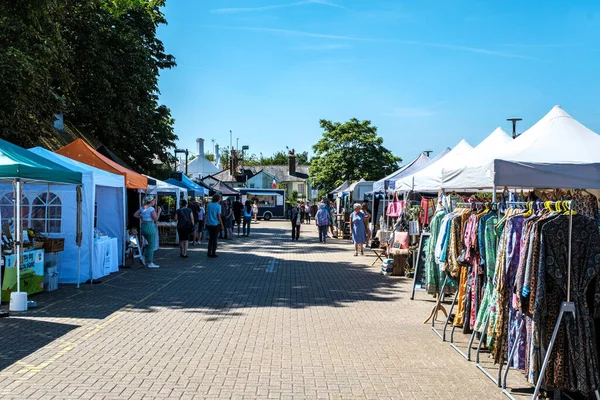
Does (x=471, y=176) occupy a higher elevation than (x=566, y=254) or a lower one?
higher

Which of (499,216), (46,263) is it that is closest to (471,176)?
(499,216)


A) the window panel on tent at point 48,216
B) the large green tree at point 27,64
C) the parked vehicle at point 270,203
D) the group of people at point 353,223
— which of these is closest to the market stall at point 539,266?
the window panel on tent at point 48,216

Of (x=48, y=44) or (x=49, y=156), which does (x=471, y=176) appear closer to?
(x=49, y=156)

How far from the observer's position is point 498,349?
6.67 metres

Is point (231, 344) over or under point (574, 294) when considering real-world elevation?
under

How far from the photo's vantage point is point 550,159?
7.64 m

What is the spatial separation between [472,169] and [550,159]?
150cm

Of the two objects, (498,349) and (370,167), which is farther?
(370,167)

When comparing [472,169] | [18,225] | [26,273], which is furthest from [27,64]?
[472,169]

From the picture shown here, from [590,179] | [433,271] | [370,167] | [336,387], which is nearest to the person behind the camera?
[336,387]

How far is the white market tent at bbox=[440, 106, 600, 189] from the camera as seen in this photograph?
23.2ft

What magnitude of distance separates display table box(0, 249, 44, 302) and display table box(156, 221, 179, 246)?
546 inches

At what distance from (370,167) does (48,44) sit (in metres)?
46.3

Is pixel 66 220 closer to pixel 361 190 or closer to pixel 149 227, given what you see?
pixel 149 227
